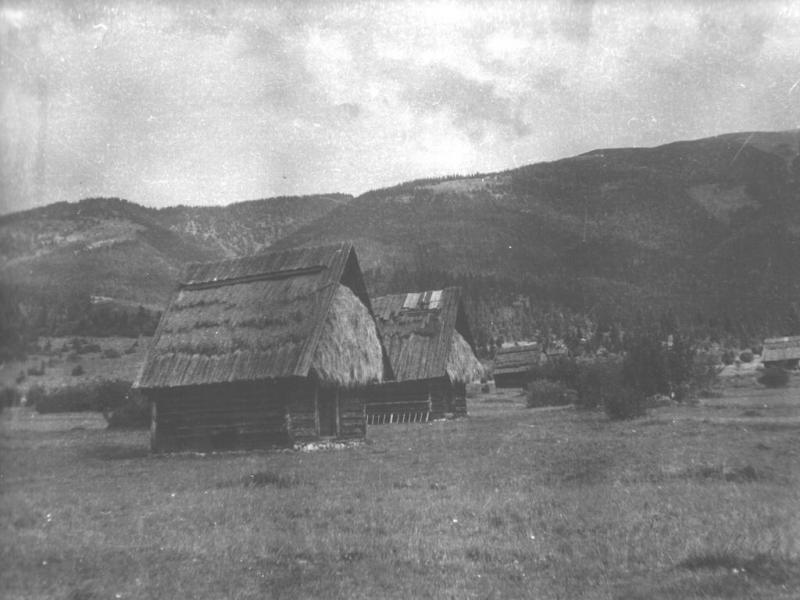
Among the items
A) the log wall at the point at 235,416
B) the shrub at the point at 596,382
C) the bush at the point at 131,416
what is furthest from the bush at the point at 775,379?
the bush at the point at 131,416

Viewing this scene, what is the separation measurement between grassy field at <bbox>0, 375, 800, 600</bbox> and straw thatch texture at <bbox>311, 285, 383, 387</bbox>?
2.98 meters

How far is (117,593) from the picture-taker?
5.83 meters

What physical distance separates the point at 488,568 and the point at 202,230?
136 meters

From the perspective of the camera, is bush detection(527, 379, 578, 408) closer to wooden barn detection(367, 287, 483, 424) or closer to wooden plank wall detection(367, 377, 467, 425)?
wooden barn detection(367, 287, 483, 424)

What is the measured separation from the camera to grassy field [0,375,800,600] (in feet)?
19.6

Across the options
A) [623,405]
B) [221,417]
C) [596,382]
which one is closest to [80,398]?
[221,417]

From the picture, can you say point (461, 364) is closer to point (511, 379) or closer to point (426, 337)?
point (426, 337)

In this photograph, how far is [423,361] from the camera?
98.0ft

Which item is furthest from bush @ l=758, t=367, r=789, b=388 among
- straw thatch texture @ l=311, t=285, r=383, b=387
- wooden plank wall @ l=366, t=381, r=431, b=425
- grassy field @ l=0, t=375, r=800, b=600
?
straw thatch texture @ l=311, t=285, r=383, b=387

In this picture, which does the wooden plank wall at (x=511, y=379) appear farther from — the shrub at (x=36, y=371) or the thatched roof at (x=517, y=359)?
the shrub at (x=36, y=371)

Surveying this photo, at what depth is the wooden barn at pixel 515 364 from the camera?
55.0 metres

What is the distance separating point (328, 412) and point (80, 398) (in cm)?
1958

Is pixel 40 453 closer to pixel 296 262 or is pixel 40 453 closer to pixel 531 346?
pixel 296 262

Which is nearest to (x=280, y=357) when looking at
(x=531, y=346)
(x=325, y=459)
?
(x=325, y=459)
